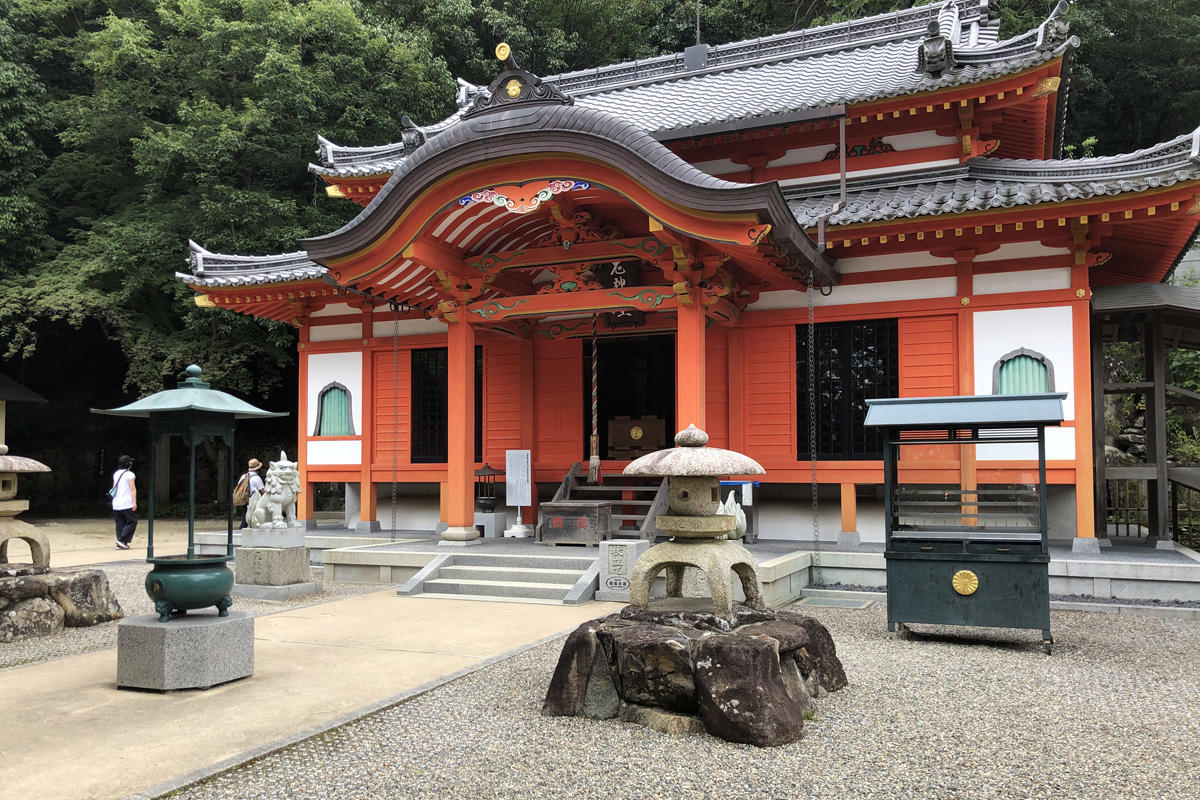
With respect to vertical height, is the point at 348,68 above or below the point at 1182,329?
above

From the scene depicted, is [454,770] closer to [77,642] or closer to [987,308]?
[77,642]

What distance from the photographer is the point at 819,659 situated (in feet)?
18.2

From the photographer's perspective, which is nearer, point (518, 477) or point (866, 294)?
point (866, 294)

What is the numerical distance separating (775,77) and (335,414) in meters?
9.55

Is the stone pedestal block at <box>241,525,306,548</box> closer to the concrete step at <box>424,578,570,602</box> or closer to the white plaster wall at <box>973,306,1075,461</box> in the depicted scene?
the concrete step at <box>424,578,570,602</box>

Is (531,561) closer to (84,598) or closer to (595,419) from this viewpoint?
(595,419)

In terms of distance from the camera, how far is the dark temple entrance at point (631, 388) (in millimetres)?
12867

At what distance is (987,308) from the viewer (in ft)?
33.7

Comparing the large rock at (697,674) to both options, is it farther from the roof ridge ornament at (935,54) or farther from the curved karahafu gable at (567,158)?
the roof ridge ornament at (935,54)

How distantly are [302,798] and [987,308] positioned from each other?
940cm

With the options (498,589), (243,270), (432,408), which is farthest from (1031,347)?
(243,270)

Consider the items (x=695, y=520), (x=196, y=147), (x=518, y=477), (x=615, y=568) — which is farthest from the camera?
(x=196, y=147)

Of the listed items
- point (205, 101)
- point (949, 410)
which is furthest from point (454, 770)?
point (205, 101)

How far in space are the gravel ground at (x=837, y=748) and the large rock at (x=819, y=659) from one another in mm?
132
